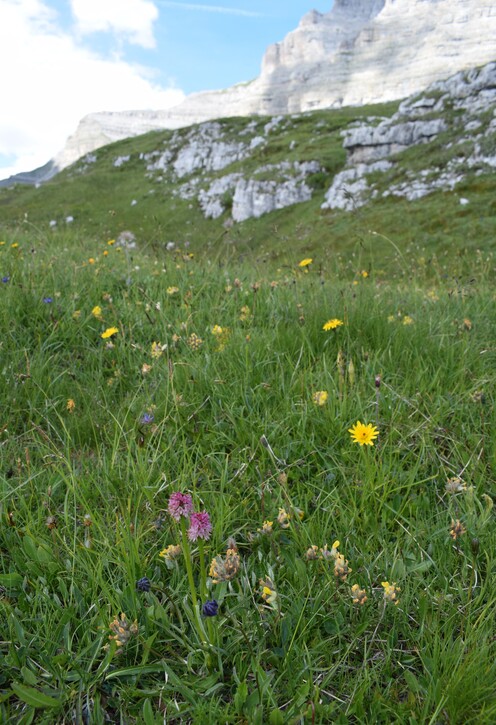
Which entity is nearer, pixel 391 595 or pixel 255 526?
pixel 391 595

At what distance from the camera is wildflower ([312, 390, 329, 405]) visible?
2625 millimetres

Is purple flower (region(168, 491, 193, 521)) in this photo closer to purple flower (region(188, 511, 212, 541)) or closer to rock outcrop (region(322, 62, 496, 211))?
purple flower (region(188, 511, 212, 541))

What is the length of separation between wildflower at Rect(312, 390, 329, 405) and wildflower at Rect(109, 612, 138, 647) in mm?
1515

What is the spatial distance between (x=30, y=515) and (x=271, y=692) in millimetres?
1301

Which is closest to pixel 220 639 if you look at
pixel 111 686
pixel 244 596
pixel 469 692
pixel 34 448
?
pixel 244 596

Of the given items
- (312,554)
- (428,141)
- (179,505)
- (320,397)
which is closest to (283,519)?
(312,554)

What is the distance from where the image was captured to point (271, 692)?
4.63 feet

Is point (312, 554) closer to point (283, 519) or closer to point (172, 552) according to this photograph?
point (283, 519)

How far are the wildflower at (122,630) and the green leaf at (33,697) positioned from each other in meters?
0.23

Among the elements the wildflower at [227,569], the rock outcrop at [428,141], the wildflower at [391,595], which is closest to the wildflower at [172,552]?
the wildflower at [227,569]

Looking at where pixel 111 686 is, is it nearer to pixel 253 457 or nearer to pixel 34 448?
pixel 253 457

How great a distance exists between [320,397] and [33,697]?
186 centimetres

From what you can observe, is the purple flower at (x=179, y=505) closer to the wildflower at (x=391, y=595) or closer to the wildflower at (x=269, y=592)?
the wildflower at (x=269, y=592)

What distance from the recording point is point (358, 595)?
1631 millimetres
